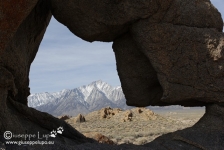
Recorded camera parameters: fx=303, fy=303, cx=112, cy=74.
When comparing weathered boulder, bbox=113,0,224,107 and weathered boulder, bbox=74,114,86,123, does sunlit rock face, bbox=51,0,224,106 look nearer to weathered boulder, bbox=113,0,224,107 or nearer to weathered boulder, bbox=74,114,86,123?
weathered boulder, bbox=113,0,224,107

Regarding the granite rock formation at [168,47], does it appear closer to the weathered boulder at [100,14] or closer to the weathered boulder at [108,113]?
the weathered boulder at [100,14]

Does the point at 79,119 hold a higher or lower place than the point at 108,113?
lower

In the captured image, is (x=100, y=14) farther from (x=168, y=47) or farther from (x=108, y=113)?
(x=108, y=113)

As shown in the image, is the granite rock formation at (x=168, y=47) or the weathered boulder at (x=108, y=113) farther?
the weathered boulder at (x=108, y=113)

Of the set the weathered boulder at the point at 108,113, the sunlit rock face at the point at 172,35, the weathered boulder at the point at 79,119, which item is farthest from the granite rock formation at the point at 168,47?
the weathered boulder at the point at 108,113

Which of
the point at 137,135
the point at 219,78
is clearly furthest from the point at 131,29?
the point at 137,135

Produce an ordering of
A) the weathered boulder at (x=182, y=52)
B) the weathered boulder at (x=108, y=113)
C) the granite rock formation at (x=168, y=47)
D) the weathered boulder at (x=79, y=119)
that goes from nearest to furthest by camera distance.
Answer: the granite rock formation at (x=168, y=47), the weathered boulder at (x=182, y=52), the weathered boulder at (x=79, y=119), the weathered boulder at (x=108, y=113)

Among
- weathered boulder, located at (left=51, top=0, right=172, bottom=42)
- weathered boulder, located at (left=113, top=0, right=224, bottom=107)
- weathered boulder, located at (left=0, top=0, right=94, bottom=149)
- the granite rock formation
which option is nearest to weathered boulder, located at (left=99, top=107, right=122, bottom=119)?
weathered boulder, located at (left=0, top=0, right=94, bottom=149)

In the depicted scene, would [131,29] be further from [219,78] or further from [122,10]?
[219,78]

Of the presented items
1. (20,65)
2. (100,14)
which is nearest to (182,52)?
(100,14)

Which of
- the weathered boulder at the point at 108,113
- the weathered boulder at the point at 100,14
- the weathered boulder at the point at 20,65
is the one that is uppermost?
the weathered boulder at the point at 108,113

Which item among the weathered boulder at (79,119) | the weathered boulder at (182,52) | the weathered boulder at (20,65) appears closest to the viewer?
the weathered boulder at (20,65)

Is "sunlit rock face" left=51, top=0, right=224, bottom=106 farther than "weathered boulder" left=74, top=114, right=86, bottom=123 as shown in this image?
No

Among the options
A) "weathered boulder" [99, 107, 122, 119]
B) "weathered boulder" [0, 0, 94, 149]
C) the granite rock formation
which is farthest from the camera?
"weathered boulder" [99, 107, 122, 119]
